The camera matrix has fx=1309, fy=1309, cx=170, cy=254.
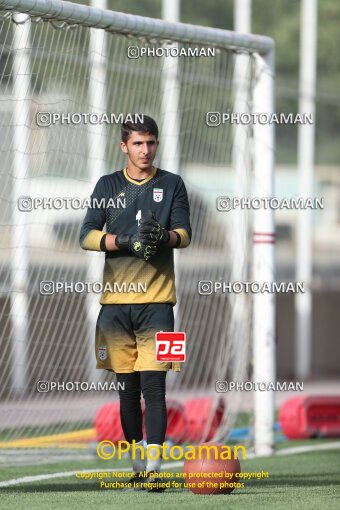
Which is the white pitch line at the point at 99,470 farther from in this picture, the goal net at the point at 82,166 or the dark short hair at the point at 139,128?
the dark short hair at the point at 139,128

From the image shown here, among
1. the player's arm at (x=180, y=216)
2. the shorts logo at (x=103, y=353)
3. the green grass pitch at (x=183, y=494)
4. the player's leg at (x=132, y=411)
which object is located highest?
the player's arm at (x=180, y=216)

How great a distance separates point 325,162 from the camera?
19.1 metres

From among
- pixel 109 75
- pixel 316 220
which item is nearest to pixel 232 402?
pixel 109 75

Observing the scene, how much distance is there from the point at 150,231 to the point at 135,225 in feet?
1.03

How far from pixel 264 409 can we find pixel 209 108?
12.9 ft

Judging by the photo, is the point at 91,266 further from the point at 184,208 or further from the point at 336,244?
the point at 336,244

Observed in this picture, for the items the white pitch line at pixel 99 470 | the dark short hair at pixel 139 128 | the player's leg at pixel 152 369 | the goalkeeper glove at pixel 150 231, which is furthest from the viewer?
the white pitch line at pixel 99 470

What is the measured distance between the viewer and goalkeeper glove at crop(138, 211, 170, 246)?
646 cm

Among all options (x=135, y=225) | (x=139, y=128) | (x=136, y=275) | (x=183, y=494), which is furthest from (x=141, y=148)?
(x=183, y=494)

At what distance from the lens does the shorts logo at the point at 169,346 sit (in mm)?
6668

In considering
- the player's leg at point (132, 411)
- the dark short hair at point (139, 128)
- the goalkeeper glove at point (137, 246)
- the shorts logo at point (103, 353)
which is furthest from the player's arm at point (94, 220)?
the player's leg at point (132, 411)

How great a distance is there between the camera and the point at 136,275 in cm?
675

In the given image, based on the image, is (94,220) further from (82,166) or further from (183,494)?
(82,166)

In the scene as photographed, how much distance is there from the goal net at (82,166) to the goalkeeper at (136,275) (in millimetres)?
1163
